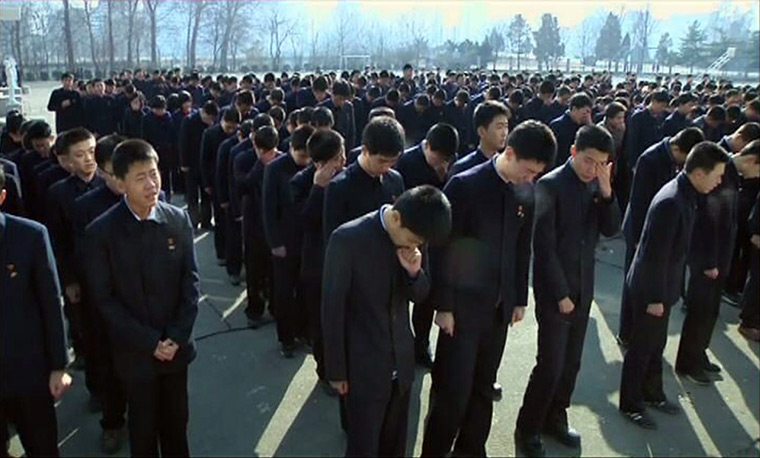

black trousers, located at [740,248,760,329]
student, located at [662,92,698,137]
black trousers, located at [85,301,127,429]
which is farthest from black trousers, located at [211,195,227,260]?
student, located at [662,92,698,137]

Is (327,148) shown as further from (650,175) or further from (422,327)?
(650,175)

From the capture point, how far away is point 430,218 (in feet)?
8.07

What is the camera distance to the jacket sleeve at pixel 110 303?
9.36 feet

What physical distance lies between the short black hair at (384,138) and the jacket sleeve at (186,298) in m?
1.05

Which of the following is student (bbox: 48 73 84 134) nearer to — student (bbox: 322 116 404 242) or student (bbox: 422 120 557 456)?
student (bbox: 322 116 404 242)

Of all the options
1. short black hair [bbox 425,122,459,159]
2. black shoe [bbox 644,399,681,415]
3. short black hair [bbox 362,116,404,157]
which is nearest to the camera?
short black hair [bbox 362,116,404,157]

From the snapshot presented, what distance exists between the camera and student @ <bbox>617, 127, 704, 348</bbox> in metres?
4.97

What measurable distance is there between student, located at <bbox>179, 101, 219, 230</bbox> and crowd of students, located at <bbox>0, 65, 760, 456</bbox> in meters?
2.28

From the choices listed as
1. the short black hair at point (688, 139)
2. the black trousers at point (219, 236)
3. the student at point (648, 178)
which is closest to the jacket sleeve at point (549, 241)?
the student at point (648, 178)

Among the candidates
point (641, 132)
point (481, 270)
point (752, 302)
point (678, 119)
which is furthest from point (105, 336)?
point (678, 119)

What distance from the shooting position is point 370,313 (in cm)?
271

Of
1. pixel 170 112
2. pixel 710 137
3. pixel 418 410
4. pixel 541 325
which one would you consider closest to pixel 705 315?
pixel 541 325

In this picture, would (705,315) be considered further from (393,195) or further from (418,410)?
(393,195)

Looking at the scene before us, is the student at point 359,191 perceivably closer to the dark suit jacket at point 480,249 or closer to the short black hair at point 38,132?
the dark suit jacket at point 480,249
